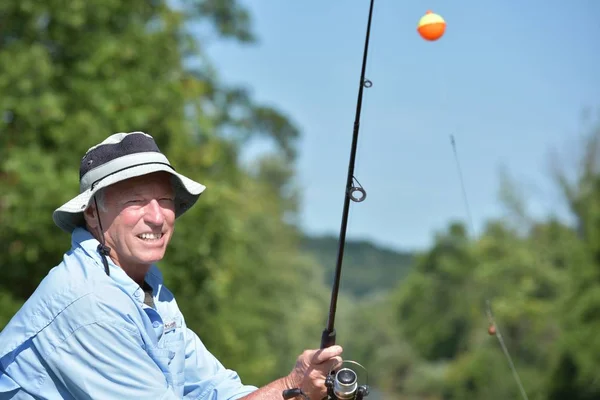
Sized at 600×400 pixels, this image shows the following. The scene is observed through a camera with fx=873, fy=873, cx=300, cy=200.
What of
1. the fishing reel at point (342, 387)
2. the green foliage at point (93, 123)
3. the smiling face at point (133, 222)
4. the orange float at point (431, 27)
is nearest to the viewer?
the fishing reel at point (342, 387)

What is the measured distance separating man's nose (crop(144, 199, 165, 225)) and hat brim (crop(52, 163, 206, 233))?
0.13 metres

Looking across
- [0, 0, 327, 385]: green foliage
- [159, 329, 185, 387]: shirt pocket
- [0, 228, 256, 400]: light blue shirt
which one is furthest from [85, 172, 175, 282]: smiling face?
[0, 0, 327, 385]: green foliage

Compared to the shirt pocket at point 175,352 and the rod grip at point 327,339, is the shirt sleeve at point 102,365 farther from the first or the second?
the rod grip at point 327,339

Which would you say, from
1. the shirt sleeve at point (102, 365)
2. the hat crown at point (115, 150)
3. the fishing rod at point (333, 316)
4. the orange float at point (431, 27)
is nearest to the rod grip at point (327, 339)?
the fishing rod at point (333, 316)

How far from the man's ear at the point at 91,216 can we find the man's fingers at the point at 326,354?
907mm

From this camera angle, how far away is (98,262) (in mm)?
2953

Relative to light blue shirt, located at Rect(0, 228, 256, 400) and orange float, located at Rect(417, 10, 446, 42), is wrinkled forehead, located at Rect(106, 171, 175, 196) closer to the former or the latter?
light blue shirt, located at Rect(0, 228, 256, 400)

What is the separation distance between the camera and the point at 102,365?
277 centimetres

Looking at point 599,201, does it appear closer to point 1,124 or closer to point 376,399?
point 1,124

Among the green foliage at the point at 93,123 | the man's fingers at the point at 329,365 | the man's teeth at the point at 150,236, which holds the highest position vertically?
the green foliage at the point at 93,123

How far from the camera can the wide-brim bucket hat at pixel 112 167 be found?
9.87 feet

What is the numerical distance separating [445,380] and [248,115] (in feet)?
87.2

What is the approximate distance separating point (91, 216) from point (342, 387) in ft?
3.51

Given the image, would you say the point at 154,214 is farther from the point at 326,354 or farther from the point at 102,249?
the point at 326,354
